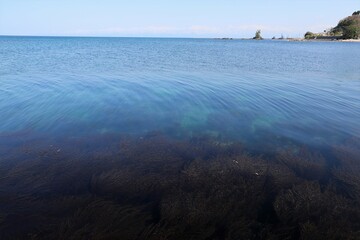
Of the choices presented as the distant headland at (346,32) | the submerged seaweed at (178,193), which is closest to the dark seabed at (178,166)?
the submerged seaweed at (178,193)

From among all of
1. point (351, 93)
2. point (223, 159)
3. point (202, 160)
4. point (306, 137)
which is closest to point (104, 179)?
point (202, 160)

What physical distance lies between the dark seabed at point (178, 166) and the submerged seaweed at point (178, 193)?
0.10 feet

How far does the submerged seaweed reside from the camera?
17.7 feet

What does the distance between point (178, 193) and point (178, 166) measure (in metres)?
1.43

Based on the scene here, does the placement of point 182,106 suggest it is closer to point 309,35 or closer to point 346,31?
point 346,31

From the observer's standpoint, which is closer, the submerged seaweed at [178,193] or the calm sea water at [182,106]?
the submerged seaweed at [178,193]

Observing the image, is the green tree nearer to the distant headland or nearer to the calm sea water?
the distant headland

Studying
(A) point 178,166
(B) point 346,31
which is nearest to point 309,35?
(B) point 346,31

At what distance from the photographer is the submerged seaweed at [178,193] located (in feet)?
17.7

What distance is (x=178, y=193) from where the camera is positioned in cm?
650

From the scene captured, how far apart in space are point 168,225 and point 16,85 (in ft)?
60.6

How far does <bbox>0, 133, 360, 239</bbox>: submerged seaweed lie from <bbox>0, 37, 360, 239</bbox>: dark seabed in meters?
0.03

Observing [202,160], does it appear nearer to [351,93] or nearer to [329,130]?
[329,130]

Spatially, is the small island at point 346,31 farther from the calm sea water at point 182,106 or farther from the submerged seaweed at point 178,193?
the submerged seaweed at point 178,193
